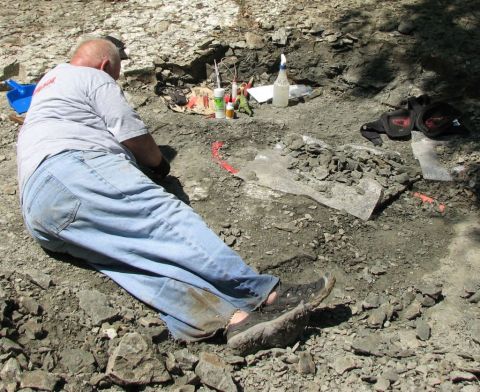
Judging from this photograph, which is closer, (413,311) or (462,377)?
(462,377)

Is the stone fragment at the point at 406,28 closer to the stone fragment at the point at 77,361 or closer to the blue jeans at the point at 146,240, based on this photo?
the blue jeans at the point at 146,240

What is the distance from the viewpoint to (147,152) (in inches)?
118

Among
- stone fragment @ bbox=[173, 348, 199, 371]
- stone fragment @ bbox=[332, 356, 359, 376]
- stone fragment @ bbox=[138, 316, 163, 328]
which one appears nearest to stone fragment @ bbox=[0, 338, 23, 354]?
stone fragment @ bbox=[138, 316, 163, 328]

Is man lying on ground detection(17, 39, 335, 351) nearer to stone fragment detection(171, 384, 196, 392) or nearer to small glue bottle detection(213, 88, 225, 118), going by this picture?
stone fragment detection(171, 384, 196, 392)

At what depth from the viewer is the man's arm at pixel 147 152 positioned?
291 centimetres

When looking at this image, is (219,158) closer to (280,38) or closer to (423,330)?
(280,38)

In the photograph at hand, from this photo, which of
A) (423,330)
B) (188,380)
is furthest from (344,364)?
(188,380)

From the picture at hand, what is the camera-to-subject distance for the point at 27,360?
6.97 feet

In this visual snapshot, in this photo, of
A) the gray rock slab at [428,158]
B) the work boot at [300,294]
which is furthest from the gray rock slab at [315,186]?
the work boot at [300,294]

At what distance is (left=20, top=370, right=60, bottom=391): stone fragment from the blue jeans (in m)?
0.57

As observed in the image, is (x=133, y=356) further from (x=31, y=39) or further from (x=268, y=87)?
(x=31, y=39)

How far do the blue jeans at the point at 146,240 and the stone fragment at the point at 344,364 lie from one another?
0.44 meters

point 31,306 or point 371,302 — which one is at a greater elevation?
point 31,306

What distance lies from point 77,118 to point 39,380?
4.55 feet
